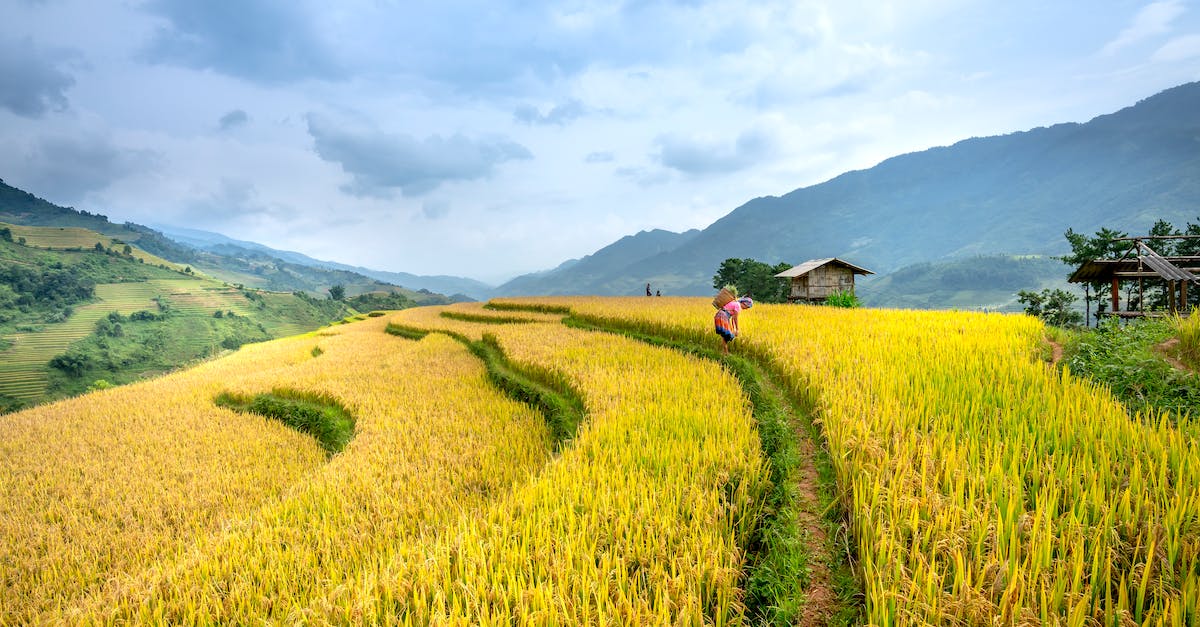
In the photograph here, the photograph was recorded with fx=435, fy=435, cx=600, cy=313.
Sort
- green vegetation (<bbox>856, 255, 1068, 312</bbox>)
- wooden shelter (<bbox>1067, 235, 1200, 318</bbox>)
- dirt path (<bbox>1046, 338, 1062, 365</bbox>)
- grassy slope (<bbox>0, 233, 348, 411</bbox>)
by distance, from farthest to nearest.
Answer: green vegetation (<bbox>856, 255, 1068, 312</bbox>) → grassy slope (<bbox>0, 233, 348, 411</bbox>) → wooden shelter (<bbox>1067, 235, 1200, 318</bbox>) → dirt path (<bbox>1046, 338, 1062, 365</bbox>)

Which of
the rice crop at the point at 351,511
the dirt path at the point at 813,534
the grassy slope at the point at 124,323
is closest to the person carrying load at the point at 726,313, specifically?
the dirt path at the point at 813,534

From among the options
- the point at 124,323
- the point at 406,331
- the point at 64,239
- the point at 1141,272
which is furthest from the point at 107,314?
the point at 1141,272

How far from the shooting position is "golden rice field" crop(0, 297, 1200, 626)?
2.68 meters

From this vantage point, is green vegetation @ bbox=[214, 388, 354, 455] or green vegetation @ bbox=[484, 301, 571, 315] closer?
green vegetation @ bbox=[214, 388, 354, 455]

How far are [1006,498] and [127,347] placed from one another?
13151 centimetres

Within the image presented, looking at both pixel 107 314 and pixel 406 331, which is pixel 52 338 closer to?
Result: pixel 107 314

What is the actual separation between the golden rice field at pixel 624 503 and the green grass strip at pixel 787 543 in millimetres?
180

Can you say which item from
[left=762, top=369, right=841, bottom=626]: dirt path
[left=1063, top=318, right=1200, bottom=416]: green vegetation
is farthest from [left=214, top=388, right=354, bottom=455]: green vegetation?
[left=1063, top=318, right=1200, bottom=416]: green vegetation

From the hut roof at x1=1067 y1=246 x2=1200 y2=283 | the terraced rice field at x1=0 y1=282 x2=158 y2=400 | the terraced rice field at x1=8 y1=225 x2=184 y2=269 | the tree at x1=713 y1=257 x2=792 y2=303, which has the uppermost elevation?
the terraced rice field at x1=8 y1=225 x2=184 y2=269

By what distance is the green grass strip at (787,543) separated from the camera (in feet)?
9.92

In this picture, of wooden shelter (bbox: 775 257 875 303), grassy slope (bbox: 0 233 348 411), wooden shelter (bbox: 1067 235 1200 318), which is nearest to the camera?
wooden shelter (bbox: 1067 235 1200 318)

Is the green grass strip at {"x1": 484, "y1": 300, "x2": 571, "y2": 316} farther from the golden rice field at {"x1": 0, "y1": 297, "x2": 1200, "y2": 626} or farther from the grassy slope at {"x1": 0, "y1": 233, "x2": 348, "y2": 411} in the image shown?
the grassy slope at {"x1": 0, "y1": 233, "x2": 348, "y2": 411}

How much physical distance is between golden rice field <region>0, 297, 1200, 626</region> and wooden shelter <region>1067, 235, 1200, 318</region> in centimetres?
684

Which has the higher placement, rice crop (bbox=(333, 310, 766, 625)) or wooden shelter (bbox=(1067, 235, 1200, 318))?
wooden shelter (bbox=(1067, 235, 1200, 318))
